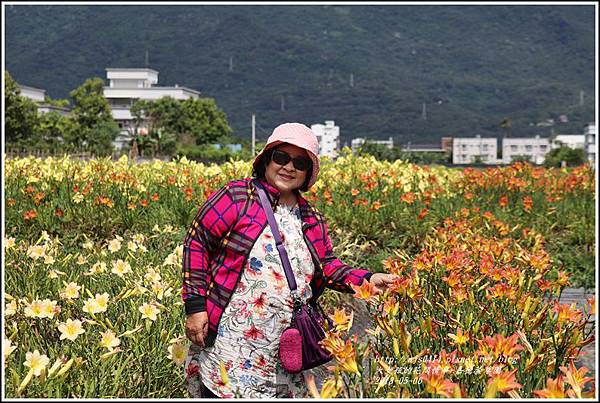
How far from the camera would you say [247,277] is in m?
2.27

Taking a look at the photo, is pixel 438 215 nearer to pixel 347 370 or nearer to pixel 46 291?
pixel 46 291

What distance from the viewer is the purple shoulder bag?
222 cm

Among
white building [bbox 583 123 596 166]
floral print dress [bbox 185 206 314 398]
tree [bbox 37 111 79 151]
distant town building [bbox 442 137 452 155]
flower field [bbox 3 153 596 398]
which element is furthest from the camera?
distant town building [bbox 442 137 452 155]

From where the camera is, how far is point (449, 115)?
543 feet

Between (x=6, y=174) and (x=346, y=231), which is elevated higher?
(x=6, y=174)

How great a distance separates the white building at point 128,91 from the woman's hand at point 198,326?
245 ft

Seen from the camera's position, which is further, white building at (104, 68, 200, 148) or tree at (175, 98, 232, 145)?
white building at (104, 68, 200, 148)

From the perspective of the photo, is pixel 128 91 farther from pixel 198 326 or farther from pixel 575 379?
pixel 575 379

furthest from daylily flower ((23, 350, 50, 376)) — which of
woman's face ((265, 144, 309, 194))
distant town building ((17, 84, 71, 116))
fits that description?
distant town building ((17, 84, 71, 116))

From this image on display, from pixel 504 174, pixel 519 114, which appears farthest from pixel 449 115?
pixel 504 174

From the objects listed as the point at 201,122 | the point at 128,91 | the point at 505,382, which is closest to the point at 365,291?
the point at 505,382

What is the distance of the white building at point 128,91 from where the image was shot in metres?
76.4

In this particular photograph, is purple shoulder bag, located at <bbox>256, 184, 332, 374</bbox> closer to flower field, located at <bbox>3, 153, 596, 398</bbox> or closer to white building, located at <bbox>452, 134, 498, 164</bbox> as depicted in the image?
flower field, located at <bbox>3, 153, 596, 398</bbox>

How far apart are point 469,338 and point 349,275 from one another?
495 millimetres
